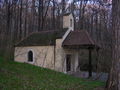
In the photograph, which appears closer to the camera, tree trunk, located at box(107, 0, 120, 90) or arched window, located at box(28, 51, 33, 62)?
tree trunk, located at box(107, 0, 120, 90)

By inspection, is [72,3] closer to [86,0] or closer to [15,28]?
[86,0]

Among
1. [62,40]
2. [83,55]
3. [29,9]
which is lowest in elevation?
[83,55]

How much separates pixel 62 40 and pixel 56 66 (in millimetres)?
Answer: 2864

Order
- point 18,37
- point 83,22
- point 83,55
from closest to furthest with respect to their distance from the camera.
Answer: point 83,55 → point 18,37 → point 83,22

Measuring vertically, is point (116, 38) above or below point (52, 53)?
above

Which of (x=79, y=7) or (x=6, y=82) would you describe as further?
(x=79, y=7)

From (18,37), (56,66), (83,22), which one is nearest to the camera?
(56,66)

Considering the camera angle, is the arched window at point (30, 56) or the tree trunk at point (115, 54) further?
the arched window at point (30, 56)

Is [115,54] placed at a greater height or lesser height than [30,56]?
greater

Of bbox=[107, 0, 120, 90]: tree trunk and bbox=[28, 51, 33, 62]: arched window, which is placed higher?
bbox=[107, 0, 120, 90]: tree trunk

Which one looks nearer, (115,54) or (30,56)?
(115,54)

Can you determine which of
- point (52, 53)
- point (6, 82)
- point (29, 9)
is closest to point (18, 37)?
point (29, 9)

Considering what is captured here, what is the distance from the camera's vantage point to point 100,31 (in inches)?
1451

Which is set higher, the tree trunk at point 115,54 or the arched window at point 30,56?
the tree trunk at point 115,54
